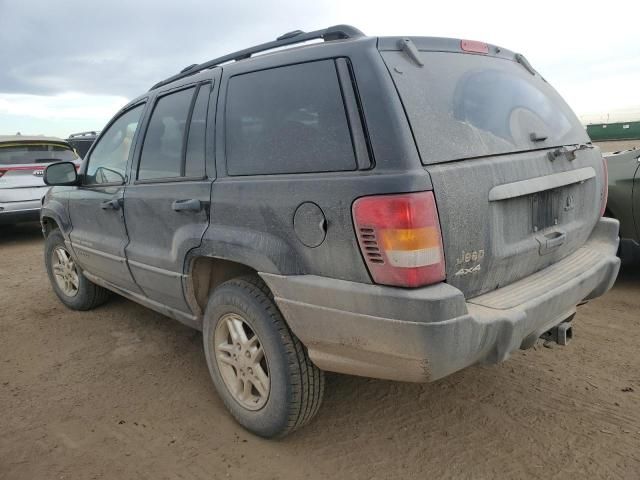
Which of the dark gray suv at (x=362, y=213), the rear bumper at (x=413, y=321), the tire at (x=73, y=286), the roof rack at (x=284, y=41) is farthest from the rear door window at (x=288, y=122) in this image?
the tire at (x=73, y=286)

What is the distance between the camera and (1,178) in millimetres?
7832

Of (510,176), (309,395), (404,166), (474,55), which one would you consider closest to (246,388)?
(309,395)

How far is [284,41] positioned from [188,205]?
3.20 feet

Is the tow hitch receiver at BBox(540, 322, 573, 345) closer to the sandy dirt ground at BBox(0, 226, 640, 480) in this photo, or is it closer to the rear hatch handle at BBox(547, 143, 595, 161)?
the sandy dirt ground at BBox(0, 226, 640, 480)

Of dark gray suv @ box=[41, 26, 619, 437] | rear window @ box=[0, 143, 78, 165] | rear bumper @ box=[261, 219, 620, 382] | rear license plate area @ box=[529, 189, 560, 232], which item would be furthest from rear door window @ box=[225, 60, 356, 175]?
rear window @ box=[0, 143, 78, 165]

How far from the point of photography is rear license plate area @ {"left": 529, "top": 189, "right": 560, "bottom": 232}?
240cm

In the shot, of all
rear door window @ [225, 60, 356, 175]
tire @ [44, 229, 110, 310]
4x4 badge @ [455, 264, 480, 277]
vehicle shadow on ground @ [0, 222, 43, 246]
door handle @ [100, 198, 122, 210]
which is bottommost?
vehicle shadow on ground @ [0, 222, 43, 246]

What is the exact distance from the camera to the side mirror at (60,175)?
12.7 feet

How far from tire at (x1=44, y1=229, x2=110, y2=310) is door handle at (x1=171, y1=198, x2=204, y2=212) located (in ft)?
7.03

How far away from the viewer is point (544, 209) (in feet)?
8.08

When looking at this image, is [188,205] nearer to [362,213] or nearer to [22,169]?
[362,213]

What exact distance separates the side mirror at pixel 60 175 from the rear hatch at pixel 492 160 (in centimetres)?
282

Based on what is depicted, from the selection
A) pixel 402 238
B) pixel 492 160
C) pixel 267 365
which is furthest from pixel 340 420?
pixel 492 160

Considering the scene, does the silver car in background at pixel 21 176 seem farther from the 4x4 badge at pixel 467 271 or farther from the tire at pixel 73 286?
the 4x4 badge at pixel 467 271
